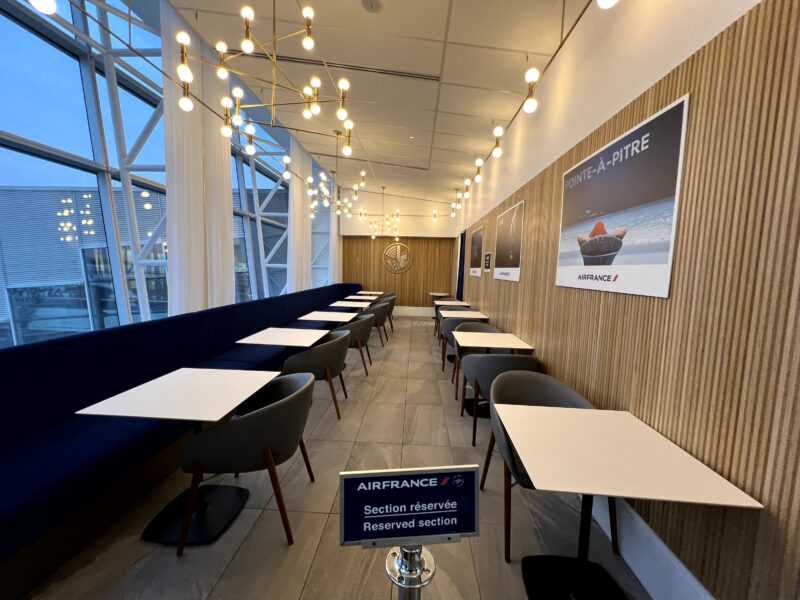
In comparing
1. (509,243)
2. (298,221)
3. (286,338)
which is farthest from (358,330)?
(298,221)

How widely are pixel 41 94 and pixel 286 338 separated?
3094 mm

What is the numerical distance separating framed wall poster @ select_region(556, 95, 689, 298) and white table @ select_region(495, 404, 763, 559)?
0.73m

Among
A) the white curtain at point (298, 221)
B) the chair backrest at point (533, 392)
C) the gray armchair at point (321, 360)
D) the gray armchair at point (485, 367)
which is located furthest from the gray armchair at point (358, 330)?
the white curtain at point (298, 221)

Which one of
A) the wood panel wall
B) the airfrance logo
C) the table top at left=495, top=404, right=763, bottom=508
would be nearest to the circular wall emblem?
the wood panel wall

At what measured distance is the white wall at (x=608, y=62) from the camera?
153 cm

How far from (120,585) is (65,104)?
4.19m

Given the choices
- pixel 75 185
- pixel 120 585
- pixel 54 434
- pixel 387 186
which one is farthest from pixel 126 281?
pixel 387 186

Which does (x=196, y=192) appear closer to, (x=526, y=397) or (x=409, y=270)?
(x=526, y=397)

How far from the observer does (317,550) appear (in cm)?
181

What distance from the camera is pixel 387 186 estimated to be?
29.5 feet

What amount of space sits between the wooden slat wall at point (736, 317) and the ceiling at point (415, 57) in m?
1.80

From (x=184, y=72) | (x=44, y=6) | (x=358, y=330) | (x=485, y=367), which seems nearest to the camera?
(x=44, y=6)

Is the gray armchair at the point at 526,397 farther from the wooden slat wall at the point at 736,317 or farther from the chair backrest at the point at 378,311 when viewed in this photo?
the chair backrest at the point at 378,311

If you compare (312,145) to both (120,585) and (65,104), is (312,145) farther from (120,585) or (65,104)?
(120,585)
